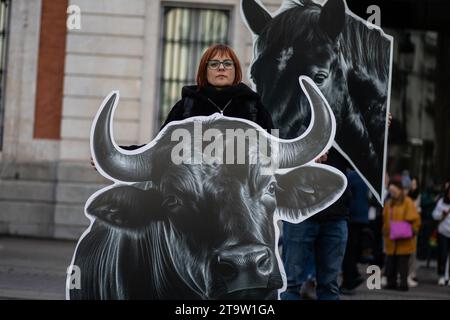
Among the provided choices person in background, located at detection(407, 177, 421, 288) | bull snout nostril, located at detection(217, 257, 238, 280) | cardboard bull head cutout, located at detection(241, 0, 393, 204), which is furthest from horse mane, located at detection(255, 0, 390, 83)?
person in background, located at detection(407, 177, 421, 288)

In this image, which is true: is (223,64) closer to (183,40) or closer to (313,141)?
(313,141)

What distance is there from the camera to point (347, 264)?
1120 centimetres

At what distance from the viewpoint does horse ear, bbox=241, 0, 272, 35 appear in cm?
750

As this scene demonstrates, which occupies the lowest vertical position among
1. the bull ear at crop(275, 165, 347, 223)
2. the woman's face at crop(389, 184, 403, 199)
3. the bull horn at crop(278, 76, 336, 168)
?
the woman's face at crop(389, 184, 403, 199)

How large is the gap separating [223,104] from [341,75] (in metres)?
1.58

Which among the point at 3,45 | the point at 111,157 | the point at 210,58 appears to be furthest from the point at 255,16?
the point at 3,45

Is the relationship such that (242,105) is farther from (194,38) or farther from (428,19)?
(428,19)

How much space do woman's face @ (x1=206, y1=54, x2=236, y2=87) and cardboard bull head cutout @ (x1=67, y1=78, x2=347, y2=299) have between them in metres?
0.35

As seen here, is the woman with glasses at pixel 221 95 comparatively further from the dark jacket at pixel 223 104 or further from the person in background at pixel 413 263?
the person in background at pixel 413 263

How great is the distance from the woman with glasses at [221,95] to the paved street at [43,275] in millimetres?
3631

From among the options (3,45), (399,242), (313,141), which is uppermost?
Answer: (3,45)

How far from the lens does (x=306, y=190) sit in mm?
6020

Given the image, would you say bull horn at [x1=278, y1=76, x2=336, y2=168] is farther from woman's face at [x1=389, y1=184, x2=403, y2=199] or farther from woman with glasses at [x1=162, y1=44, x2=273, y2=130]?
woman's face at [x1=389, y1=184, x2=403, y2=199]
